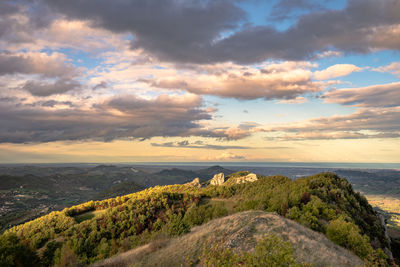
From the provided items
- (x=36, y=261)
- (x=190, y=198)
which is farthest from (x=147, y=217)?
(x=36, y=261)

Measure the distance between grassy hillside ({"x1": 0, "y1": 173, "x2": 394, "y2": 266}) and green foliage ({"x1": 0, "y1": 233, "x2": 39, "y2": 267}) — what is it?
0.34m

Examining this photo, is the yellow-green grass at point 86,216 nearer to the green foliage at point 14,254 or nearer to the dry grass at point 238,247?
the green foliage at point 14,254

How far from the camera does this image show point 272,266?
9.57 meters

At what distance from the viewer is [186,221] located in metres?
38.8

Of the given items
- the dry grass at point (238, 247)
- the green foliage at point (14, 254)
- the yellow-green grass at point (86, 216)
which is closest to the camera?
the dry grass at point (238, 247)

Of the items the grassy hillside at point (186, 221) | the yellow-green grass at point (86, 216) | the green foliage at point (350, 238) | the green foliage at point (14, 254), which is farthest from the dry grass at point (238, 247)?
the yellow-green grass at point (86, 216)

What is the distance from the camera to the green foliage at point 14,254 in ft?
61.8

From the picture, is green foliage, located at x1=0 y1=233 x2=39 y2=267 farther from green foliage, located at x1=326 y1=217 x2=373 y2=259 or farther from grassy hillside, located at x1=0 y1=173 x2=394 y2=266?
green foliage, located at x1=326 y1=217 x2=373 y2=259

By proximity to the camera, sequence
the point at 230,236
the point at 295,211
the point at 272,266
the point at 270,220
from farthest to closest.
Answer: the point at 295,211
the point at 270,220
the point at 230,236
the point at 272,266

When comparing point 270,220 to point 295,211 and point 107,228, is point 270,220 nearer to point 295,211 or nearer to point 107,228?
point 295,211

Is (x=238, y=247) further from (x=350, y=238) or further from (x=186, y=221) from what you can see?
(x=186, y=221)

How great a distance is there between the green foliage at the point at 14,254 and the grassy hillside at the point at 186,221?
0.34 meters

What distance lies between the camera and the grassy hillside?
23.7 meters

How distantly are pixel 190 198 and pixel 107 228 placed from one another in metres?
25.3
